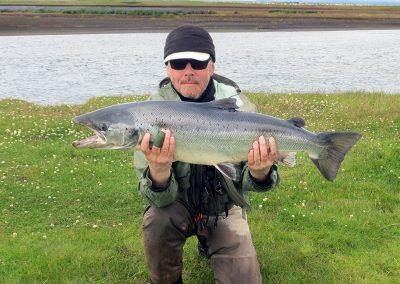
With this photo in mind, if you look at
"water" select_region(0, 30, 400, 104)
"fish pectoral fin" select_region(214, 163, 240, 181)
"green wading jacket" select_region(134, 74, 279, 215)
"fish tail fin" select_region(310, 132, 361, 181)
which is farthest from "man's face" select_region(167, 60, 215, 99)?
"water" select_region(0, 30, 400, 104)

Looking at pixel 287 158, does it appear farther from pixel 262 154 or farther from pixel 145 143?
pixel 145 143

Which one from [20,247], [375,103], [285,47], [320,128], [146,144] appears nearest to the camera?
[146,144]

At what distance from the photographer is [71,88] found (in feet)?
89.7

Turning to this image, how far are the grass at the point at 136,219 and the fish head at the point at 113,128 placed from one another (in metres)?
2.39

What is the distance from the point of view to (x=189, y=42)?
5.58 metres

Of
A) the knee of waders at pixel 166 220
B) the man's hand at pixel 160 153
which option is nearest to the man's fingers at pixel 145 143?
the man's hand at pixel 160 153

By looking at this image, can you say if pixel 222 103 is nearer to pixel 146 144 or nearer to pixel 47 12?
A: pixel 146 144

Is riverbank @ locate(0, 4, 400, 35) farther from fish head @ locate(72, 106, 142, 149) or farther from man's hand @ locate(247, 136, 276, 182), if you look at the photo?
man's hand @ locate(247, 136, 276, 182)

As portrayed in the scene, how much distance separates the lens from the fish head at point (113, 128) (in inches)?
187

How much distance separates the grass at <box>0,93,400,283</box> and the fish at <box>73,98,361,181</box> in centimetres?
206

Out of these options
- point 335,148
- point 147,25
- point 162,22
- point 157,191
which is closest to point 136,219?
point 157,191

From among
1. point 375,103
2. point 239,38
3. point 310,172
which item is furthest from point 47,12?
point 310,172

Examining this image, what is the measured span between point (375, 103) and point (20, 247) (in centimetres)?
1322

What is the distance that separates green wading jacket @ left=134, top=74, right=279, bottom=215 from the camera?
5.38 meters
